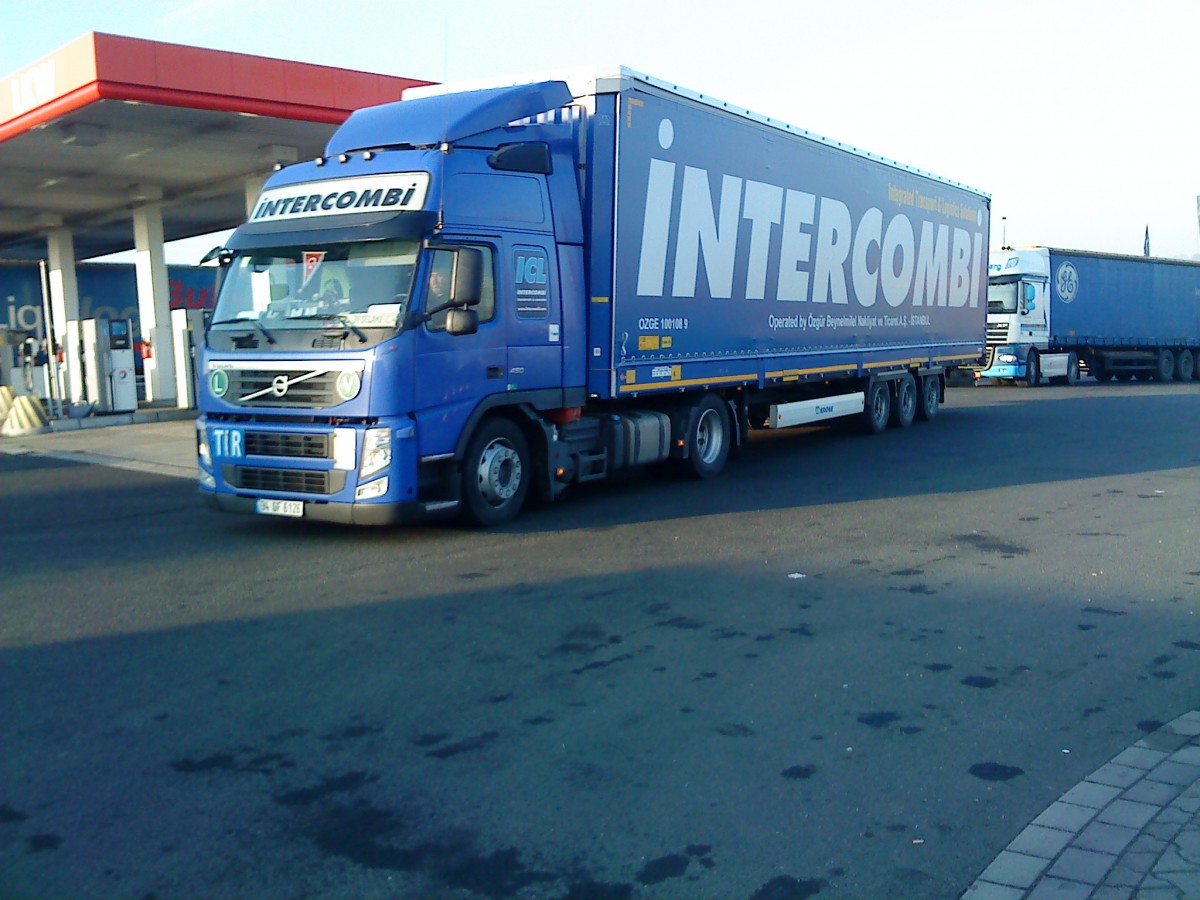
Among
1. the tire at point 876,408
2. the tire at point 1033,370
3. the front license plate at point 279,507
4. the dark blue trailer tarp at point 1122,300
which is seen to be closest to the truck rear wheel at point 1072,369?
the dark blue trailer tarp at point 1122,300

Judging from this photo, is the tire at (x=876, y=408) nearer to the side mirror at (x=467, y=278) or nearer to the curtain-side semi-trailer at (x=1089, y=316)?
the side mirror at (x=467, y=278)

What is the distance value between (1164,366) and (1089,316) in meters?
6.23

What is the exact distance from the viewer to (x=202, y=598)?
7668 millimetres

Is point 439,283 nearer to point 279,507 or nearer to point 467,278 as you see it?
point 467,278

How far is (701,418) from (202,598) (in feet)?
22.4

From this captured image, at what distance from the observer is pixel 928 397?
2034 centimetres

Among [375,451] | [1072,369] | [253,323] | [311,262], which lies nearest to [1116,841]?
[375,451]

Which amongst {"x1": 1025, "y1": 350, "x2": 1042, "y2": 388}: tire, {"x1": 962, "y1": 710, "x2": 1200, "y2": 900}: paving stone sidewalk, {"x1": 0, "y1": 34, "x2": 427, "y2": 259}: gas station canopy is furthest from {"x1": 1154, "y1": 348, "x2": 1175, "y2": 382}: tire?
{"x1": 962, "y1": 710, "x2": 1200, "y2": 900}: paving stone sidewalk

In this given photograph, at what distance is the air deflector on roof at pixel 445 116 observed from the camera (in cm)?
971

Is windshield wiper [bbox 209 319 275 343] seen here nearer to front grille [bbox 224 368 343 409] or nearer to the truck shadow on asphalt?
front grille [bbox 224 368 343 409]

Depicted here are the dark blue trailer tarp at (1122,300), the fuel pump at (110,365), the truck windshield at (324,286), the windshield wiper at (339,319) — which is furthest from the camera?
the dark blue trailer tarp at (1122,300)

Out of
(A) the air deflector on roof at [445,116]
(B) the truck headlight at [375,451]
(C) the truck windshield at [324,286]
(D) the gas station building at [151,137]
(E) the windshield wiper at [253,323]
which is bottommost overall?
(B) the truck headlight at [375,451]

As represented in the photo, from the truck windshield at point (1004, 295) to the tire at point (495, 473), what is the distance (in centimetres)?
2493

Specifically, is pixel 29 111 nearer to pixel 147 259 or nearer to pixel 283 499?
pixel 147 259
